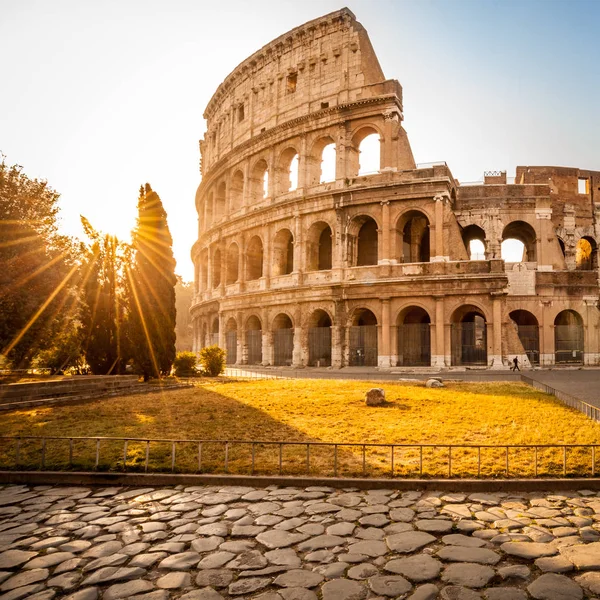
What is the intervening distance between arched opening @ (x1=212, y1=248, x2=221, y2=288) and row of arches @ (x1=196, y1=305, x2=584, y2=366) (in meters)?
4.39

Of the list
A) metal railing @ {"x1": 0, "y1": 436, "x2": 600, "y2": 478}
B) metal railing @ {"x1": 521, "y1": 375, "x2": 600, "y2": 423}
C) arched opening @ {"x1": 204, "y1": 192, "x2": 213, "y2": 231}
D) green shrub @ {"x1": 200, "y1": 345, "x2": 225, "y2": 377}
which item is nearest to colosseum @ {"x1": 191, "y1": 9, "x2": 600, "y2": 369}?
arched opening @ {"x1": 204, "y1": 192, "x2": 213, "y2": 231}

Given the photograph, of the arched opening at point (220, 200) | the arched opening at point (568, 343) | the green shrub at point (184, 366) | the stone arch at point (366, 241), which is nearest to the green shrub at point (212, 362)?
the green shrub at point (184, 366)

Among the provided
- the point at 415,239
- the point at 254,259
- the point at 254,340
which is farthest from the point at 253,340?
the point at 415,239

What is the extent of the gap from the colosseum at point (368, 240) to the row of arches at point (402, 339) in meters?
0.07

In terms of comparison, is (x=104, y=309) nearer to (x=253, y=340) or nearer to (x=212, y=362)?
(x=212, y=362)

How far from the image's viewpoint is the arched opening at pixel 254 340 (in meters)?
26.0

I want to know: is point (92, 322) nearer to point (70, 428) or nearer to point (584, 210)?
point (70, 428)

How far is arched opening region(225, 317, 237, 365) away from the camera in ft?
90.7

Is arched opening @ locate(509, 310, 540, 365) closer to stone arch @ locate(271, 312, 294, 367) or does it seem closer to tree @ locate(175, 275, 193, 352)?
stone arch @ locate(271, 312, 294, 367)

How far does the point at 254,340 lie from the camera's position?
2622 centimetres

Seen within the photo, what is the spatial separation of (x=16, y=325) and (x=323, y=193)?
14.1m

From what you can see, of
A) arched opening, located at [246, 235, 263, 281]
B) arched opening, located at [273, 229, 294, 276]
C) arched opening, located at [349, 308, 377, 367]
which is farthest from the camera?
arched opening, located at [246, 235, 263, 281]

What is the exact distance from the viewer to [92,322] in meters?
17.2

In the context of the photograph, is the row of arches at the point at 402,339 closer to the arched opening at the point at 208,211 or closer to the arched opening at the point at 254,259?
the arched opening at the point at 254,259
